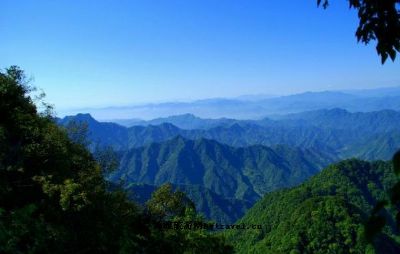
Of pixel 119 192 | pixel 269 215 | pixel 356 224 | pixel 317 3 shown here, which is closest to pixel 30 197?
pixel 119 192

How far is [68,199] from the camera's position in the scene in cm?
3628

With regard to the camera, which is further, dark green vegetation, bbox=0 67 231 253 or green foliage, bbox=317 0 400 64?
dark green vegetation, bbox=0 67 231 253

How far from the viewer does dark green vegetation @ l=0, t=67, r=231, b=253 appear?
120 feet

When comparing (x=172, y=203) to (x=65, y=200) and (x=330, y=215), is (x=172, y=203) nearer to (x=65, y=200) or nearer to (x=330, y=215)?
(x=65, y=200)

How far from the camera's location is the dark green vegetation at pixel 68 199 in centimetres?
3650

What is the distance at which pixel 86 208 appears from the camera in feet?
130

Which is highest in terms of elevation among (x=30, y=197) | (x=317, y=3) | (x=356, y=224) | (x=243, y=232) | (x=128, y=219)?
(x=317, y=3)

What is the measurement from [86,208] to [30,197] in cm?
489

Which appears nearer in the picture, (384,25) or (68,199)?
(384,25)

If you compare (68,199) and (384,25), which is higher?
(384,25)

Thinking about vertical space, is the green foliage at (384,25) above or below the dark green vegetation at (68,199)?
above

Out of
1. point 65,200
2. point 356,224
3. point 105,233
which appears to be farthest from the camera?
point 356,224

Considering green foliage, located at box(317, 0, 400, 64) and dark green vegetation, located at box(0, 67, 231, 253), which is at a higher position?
green foliage, located at box(317, 0, 400, 64)

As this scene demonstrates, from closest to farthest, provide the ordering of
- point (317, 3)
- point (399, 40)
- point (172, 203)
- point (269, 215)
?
point (399, 40)
point (317, 3)
point (172, 203)
point (269, 215)
